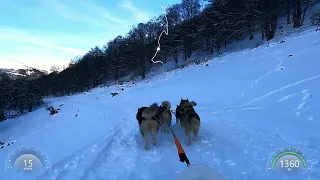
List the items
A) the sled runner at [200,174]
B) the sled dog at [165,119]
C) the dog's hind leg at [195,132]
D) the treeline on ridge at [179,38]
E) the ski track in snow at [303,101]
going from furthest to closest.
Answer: the treeline on ridge at [179,38]
the sled dog at [165,119]
the ski track in snow at [303,101]
the dog's hind leg at [195,132]
the sled runner at [200,174]

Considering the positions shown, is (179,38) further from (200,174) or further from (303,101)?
(200,174)

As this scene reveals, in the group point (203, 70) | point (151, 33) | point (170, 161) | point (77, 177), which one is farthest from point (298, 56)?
point (151, 33)

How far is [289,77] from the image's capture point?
12422 millimetres
